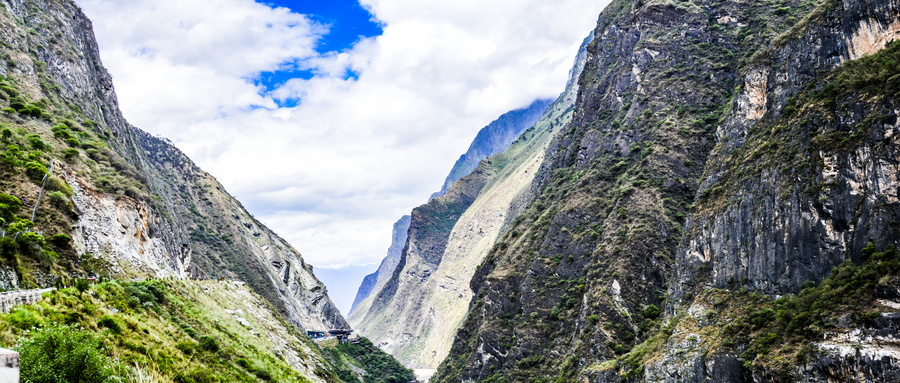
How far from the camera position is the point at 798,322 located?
3756 centimetres

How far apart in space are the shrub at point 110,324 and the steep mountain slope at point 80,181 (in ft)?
19.0

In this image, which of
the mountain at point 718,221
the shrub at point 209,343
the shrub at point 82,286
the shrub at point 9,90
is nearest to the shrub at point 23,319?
the shrub at point 82,286

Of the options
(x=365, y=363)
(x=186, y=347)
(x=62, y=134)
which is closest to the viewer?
(x=186, y=347)

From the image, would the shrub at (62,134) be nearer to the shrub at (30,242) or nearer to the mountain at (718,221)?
the shrub at (30,242)

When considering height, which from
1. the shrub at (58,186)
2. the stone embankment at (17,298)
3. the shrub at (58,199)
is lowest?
the stone embankment at (17,298)

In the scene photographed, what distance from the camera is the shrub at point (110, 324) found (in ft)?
73.7

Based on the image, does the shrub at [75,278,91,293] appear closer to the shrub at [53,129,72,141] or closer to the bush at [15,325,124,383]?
the bush at [15,325,124,383]

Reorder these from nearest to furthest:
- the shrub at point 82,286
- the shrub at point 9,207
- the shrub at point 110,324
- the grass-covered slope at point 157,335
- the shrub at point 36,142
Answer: the grass-covered slope at point 157,335 → the shrub at point 110,324 → the shrub at point 82,286 → the shrub at point 9,207 → the shrub at point 36,142

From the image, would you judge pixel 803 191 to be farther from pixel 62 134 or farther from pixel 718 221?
pixel 62 134

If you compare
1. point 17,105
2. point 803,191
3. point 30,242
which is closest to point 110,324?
point 30,242

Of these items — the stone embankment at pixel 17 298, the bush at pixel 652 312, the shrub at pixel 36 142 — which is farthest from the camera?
the bush at pixel 652 312

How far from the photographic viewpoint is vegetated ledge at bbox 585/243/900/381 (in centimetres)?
3275

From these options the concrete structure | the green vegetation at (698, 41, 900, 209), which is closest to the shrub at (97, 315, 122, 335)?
the concrete structure

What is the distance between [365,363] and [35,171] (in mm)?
86092
